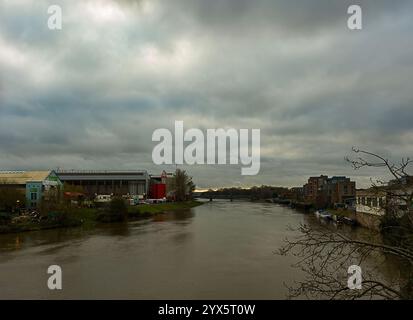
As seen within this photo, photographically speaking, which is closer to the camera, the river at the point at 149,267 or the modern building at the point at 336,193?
the river at the point at 149,267

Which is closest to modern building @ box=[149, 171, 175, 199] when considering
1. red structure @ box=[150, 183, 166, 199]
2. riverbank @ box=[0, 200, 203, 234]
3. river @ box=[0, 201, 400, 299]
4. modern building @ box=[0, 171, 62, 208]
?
red structure @ box=[150, 183, 166, 199]

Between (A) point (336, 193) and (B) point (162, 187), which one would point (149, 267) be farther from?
(B) point (162, 187)

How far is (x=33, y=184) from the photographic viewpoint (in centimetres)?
4356

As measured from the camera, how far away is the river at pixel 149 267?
11.6 meters

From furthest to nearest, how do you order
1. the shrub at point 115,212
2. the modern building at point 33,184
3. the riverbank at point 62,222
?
the modern building at point 33,184 → the shrub at point 115,212 → the riverbank at point 62,222

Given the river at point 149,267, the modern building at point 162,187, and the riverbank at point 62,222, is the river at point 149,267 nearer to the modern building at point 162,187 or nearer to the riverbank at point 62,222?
the riverbank at point 62,222

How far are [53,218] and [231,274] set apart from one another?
70.2ft

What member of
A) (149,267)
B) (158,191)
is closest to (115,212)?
(149,267)

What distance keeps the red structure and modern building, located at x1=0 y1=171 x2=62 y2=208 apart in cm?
3404

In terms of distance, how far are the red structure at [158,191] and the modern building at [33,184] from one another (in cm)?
3404

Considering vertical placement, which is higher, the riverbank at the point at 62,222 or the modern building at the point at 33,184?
the modern building at the point at 33,184

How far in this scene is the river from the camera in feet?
38.0

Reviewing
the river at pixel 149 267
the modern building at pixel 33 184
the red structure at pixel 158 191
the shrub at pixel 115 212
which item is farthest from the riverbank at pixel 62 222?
the red structure at pixel 158 191
